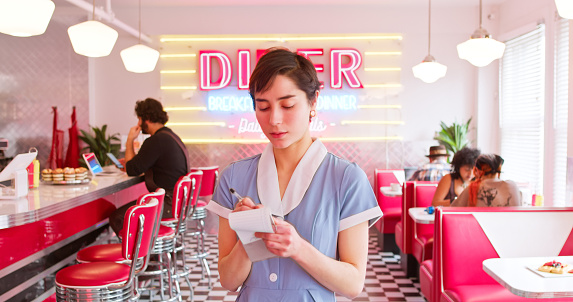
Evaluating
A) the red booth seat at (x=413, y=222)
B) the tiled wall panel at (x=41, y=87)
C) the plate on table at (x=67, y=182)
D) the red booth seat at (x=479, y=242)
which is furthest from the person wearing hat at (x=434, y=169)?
the tiled wall panel at (x=41, y=87)

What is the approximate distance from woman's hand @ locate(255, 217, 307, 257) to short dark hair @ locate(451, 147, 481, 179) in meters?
3.82

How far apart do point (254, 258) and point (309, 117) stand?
0.40m

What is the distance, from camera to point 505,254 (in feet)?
11.7

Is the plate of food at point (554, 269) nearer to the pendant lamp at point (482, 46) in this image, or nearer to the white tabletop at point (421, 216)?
the white tabletop at point (421, 216)

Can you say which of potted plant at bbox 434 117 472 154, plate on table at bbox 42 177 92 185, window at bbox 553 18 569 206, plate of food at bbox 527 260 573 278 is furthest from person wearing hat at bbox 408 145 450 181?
plate on table at bbox 42 177 92 185

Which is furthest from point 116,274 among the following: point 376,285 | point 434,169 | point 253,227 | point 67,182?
point 434,169

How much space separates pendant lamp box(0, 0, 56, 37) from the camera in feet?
10.3

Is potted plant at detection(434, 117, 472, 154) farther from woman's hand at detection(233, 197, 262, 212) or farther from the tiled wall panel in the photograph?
woman's hand at detection(233, 197, 262, 212)

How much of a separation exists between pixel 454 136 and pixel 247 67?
3.14m

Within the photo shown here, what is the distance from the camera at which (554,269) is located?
261 centimetres

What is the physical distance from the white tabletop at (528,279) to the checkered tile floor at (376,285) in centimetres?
204

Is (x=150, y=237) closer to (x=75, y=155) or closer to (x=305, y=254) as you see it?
(x=305, y=254)

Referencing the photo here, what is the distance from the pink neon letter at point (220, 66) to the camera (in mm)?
7480

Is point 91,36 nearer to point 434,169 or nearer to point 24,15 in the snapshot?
point 24,15
